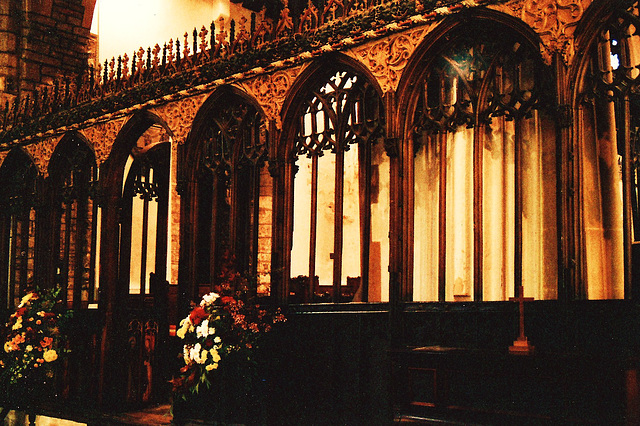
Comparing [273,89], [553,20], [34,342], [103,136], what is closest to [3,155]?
[103,136]

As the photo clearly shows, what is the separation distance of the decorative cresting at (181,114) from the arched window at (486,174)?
226 centimetres

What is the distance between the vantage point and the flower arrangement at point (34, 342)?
7867 mm

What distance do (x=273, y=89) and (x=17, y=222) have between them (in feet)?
16.5

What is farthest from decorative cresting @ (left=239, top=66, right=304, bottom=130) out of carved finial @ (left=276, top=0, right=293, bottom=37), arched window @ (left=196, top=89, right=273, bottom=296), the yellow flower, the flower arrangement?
the yellow flower

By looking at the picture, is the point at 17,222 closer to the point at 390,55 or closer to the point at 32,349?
the point at 32,349

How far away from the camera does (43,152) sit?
9102 millimetres

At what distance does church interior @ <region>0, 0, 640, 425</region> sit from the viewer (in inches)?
187

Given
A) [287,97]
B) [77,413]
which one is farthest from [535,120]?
[77,413]

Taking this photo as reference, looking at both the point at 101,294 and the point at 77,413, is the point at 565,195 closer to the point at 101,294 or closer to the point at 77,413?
the point at 101,294

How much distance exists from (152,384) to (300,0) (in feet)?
19.0

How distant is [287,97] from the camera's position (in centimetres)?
658

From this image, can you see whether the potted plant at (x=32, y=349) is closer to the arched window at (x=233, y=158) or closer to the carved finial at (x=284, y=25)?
the arched window at (x=233, y=158)

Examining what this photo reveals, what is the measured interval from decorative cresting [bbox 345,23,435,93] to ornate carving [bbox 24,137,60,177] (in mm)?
4616

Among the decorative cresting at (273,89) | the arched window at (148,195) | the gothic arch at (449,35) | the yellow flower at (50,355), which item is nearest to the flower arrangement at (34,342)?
the yellow flower at (50,355)
